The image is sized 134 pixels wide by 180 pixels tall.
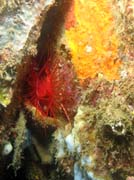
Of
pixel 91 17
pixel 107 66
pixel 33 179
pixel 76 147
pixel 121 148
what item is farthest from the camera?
pixel 33 179

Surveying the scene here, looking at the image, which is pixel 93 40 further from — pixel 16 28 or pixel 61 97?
pixel 16 28

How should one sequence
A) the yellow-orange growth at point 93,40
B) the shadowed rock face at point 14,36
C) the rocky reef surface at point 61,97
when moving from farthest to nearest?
the yellow-orange growth at point 93,40 < the shadowed rock face at point 14,36 < the rocky reef surface at point 61,97

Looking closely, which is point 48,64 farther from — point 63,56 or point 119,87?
point 119,87

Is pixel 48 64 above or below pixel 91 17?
below

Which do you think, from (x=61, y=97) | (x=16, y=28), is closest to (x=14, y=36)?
(x=16, y=28)

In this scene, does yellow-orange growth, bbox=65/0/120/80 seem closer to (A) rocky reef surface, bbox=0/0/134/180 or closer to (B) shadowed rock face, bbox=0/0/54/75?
(A) rocky reef surface, bbox=0/0/134/180

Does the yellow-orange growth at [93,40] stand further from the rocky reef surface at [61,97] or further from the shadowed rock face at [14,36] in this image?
the shadowed rock face at [14,36]

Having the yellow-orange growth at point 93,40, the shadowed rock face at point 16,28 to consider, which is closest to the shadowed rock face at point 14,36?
the shadowed rock face at point 16,28

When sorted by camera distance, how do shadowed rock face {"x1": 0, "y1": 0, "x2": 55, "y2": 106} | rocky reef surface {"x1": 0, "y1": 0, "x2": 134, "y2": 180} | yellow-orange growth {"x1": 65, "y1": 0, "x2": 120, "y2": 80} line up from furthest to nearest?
yellow-orange growth {"x1": 65, "y1": 0, "x2": 120, "y2": 80}, shadowed rock face {"x1": 0, "y1": 0, "x2": 55, "y2": 106}, rocky reef surface {"x1": 0, "y1": 0, "x2": 134, "y2": 180}

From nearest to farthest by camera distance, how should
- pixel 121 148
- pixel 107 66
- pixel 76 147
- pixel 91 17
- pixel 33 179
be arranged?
1. pixel 121 148
2. pixel 76 147
3. pixel 107 66
4. pixel 91 17
5. pixel 33 179

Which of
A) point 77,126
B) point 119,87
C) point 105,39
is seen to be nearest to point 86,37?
point 105,39

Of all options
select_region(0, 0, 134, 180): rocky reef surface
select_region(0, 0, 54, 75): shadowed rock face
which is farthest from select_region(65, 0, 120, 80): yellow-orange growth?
select_region(0, 0, 54, 75): shadowed rock face
